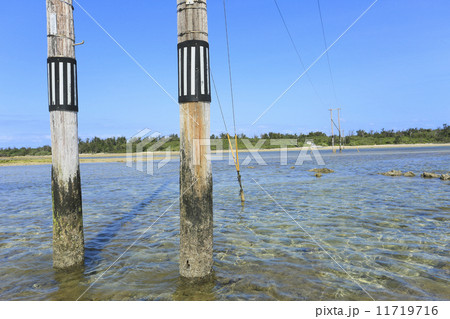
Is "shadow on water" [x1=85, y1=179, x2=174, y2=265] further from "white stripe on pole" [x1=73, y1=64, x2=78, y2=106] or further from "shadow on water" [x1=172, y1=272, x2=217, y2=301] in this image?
"white stripe on pole" [x1=73, y1=64, x2=78, y2=106]

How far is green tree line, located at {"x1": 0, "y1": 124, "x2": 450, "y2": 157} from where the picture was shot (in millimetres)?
85250

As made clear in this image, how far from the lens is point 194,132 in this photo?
14.3 feet

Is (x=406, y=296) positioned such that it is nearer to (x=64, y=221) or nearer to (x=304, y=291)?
(x=304, y=291)

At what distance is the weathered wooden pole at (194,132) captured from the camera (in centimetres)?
434

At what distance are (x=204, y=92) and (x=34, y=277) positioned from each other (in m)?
4.49

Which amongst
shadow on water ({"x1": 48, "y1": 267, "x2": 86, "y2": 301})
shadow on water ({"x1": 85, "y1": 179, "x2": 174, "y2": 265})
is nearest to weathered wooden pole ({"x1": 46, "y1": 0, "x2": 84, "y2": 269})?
shadow on water ({"x1": 48, "y1": 267, "x2": 86, "y2": 301})

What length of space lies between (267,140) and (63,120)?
11256cm

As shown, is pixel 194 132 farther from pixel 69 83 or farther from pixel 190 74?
pixel 69 83

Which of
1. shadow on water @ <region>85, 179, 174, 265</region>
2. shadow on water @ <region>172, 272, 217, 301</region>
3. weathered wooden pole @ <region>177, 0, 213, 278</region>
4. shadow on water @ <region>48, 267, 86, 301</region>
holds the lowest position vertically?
shadow on water @ <region>85, 179, 174, 265</region>

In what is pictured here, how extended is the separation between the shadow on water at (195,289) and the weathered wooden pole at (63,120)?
2.22 metres

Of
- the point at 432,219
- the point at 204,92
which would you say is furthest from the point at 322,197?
the point at 204,92

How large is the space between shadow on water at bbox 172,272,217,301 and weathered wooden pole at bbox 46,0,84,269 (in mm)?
2217

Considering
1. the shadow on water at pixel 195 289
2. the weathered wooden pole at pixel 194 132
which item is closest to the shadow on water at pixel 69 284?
the shadow on water at pixel 195 289
